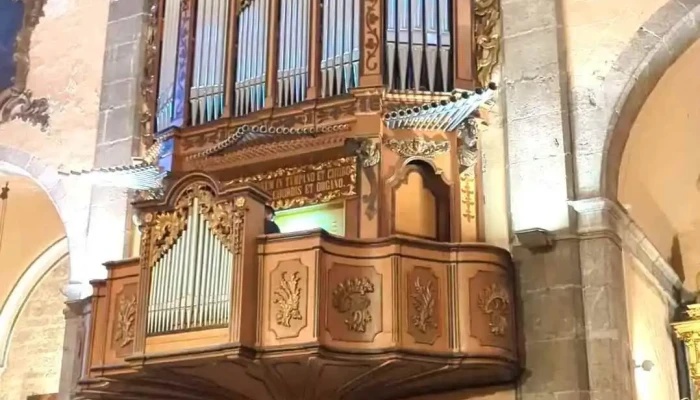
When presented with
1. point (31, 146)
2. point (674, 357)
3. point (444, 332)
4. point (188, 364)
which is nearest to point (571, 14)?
point (444, 332)

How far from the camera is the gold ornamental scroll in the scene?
897 cm

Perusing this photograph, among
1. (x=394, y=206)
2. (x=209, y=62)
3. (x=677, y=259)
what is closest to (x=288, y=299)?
(x=394, y=206)

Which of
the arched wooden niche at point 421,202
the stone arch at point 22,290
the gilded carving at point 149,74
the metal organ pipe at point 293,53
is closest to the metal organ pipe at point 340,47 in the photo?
the metal organ pipe at point 293,53

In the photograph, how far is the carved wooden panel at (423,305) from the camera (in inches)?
311

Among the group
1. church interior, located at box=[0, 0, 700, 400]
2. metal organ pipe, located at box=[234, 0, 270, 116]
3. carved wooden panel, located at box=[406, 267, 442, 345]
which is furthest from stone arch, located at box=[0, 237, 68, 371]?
carved wooden panel, located at box=[406, 267, 442, 345]

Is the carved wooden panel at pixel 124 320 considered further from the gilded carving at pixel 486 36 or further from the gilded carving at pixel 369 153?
the gilded carving at pixel 486 36

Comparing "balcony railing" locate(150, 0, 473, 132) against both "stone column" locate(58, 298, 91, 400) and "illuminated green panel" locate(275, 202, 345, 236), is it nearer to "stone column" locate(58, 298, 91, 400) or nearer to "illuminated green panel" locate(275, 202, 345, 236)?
"illuminated green panel" locate(275, 202, 345, 236)

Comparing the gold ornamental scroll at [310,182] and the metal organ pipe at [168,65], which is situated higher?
the metal organ pipe at [168,65]

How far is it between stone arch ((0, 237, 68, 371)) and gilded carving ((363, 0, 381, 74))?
6706 millimetres

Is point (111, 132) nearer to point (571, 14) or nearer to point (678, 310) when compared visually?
point (571, 14)

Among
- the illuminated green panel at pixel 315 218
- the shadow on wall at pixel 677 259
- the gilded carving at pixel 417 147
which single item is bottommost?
the illuminated green panel at pixel 315 218

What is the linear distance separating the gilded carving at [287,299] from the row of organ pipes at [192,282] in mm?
374

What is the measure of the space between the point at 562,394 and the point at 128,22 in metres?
6.40

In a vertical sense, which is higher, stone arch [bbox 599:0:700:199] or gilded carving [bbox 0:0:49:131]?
gilded carving [bbox 0:0:49:131]
